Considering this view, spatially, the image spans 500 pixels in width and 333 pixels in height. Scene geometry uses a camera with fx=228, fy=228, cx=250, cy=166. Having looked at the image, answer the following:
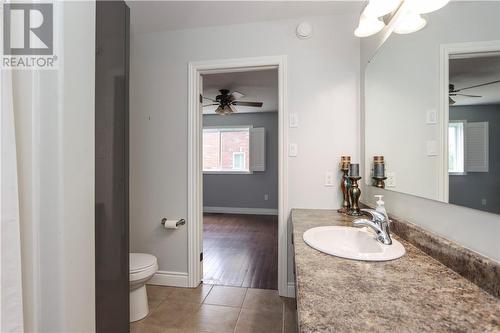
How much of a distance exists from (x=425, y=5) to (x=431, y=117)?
0.52 m

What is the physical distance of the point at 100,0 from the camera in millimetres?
1041

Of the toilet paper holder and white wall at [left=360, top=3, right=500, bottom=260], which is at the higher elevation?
white wall at [left=360, top=3, right=500, bottom=260]

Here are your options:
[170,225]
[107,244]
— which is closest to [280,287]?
[170,225]

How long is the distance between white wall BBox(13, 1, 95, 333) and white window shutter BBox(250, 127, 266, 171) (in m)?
4.46

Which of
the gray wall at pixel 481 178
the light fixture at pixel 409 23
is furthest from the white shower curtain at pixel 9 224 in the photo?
the light fixture at pixel 409 23

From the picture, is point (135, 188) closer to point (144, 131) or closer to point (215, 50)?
point (144, 131)

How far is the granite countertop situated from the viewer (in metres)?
0.52

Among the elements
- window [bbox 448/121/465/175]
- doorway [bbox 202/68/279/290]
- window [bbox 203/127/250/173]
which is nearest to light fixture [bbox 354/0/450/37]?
window [bbox 448/121/465/175]

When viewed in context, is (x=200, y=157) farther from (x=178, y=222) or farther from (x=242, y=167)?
(x=242, y=167)

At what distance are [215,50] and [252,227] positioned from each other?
3.14 m

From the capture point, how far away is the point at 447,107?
37.3 inches

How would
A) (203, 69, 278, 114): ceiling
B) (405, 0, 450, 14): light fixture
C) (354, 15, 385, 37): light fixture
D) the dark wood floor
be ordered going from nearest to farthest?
(405, 0, 450, 14): light fixture < (354, 15, 385, 37): light fixture < the dark wood floor < (203, 69, 278, 114): ceiling

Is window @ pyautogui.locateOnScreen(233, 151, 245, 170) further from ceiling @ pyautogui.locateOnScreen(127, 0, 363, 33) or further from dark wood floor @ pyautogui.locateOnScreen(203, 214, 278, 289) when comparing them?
ceiling @ pyautogui.locateOnScreen(127, 0, 363, 33)

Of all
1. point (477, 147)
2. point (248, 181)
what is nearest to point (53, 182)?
point (477, 147)
